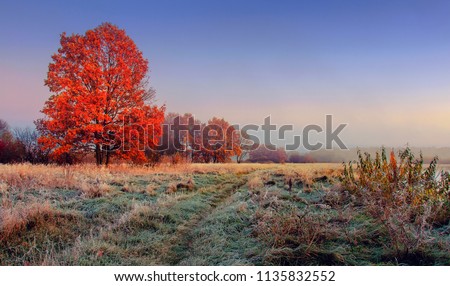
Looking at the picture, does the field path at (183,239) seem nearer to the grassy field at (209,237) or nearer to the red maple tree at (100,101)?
the grassy field at (209,237)

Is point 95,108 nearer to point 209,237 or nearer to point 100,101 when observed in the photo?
point 100,101

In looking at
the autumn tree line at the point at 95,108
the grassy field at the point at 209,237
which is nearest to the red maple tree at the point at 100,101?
the autumn tree line at the point at 95,108

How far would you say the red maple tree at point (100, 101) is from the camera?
1819 cm

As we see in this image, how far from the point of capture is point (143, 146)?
20766mm

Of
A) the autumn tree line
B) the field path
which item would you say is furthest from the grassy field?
the autumn tree line

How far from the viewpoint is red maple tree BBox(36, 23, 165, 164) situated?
59.7 feet

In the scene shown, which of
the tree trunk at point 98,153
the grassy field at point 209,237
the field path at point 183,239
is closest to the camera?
the grassy field at point 209,237

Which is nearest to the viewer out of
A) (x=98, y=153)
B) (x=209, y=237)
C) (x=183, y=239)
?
(x=209, y=237)

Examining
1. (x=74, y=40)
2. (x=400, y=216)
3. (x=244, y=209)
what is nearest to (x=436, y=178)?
(x=400, y=216)

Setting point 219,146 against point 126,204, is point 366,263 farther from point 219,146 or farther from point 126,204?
point 219,146

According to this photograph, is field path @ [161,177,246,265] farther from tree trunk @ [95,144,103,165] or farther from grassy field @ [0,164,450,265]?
tree trunk @ [95,144,103,165]

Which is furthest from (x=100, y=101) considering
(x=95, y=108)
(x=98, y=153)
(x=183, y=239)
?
(x=183, y=239)

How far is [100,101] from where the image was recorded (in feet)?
60.6

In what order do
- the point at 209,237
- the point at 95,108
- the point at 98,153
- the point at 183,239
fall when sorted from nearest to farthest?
A: the point at 209,237 → the point at 183,239 → the point at 95,108 → the point at 98,153
